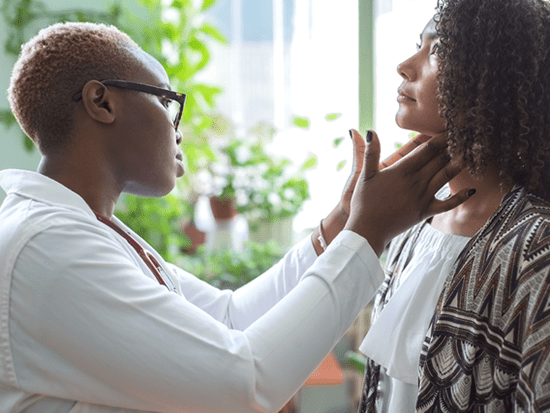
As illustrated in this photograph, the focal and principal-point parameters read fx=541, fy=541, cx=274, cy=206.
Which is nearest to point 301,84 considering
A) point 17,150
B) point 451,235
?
point 17,150

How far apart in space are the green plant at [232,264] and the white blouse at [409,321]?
152 cm

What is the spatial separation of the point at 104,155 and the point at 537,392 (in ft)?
2.78

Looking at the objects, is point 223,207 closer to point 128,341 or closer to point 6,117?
point 6,117

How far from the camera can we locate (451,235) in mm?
1143

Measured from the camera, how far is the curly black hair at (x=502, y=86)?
1.02 meters

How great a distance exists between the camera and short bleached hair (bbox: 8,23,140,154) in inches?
39.5

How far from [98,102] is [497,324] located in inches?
32.0

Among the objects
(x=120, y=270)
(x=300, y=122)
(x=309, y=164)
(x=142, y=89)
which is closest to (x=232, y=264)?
(x=309, y=164)

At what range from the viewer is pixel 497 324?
2.97ft

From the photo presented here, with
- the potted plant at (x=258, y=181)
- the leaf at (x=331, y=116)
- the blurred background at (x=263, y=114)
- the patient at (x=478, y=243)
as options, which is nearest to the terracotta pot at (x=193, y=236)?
the blurred background at (x=263, y=114)

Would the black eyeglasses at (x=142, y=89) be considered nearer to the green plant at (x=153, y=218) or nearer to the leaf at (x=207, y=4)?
the green plant at (x=153, y=218)

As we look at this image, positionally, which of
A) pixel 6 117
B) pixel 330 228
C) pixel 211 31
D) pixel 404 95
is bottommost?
pixel 330 228

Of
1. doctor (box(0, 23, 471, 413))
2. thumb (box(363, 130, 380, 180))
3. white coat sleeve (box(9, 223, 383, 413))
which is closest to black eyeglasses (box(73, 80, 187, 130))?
doctor (box(0, 23, 471, 413))

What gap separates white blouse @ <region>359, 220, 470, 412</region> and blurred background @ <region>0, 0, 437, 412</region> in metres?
1.49
